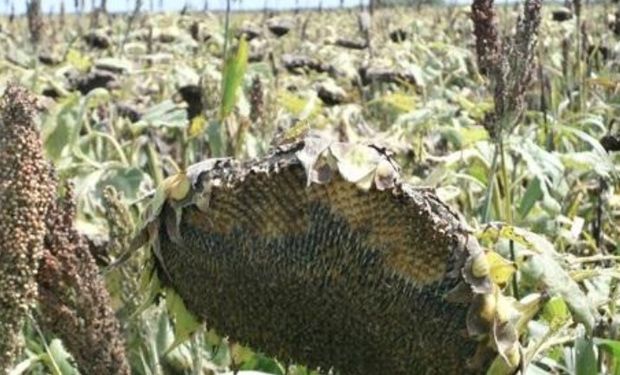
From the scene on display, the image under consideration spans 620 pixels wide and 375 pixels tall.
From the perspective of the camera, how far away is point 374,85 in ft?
22.0

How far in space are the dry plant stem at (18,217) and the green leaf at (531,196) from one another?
162 cm

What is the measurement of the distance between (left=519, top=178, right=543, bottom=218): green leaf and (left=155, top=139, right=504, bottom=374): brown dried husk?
51.5 inches

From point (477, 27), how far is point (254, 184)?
1.32 m

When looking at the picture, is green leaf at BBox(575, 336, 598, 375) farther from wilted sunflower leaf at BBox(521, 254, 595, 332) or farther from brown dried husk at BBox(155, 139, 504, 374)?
brown dried husk at BBox(155, 139, 504, 374)

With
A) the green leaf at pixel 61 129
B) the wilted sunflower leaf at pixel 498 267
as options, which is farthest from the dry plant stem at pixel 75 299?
the green leaf at pixel 61 129

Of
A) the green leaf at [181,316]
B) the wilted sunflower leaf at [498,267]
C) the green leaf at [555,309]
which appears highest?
the wilted sunflower leaf at [498,267]

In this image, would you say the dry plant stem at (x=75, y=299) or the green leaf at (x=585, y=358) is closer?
the dry plant stem at (x=75, y=299)

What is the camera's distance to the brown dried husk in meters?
1.57

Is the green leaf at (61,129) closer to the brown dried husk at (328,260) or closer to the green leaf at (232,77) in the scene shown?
the green leaf at (232,77)

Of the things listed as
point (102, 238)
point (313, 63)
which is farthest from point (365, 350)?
point (313, 63)

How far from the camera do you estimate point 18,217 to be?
1.49m

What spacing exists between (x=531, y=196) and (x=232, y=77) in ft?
2.27

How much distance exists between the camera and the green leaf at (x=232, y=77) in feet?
9.15

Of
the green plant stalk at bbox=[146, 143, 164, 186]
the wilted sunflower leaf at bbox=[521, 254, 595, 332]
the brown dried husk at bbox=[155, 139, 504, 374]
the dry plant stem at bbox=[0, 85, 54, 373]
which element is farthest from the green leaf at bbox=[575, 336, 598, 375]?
the green plant stalk at bbox=[146, 143, 164, 186]
